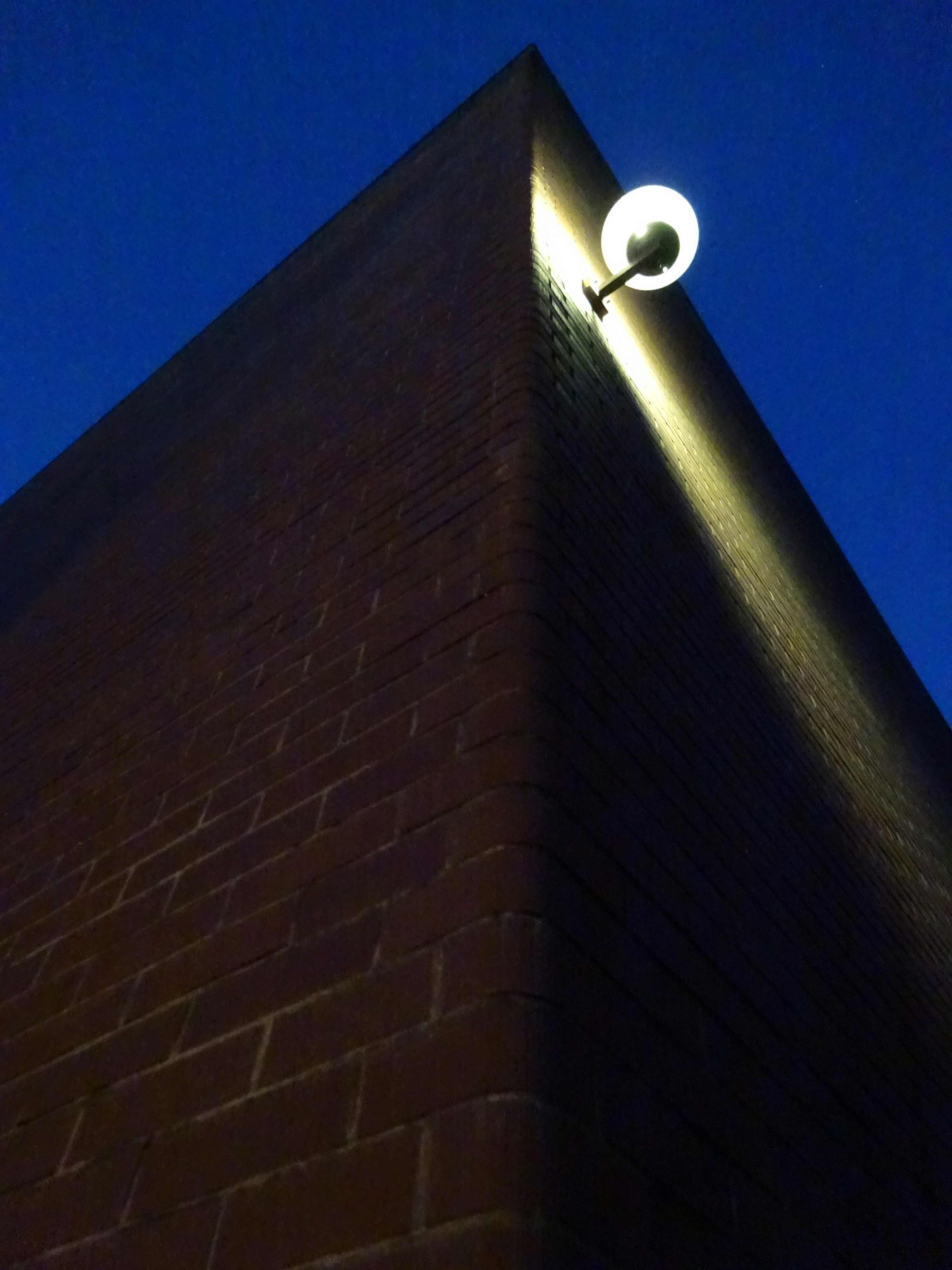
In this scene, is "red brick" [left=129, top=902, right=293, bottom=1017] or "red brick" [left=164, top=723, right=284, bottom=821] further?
"red brick" [left=164, top=723, right=284, bottom=821]

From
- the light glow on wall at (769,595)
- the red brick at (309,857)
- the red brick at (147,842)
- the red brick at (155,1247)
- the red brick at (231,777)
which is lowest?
the red brick at (155,1247)

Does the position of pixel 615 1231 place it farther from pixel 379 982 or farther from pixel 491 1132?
pixel 379 982

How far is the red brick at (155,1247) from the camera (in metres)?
1.26

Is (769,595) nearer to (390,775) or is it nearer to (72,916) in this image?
(390,775)

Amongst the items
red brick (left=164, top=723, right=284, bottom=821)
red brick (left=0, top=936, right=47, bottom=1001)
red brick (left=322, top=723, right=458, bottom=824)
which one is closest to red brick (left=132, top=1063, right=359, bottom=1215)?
red brick (left=322, top=723, right=458, bottom=824)

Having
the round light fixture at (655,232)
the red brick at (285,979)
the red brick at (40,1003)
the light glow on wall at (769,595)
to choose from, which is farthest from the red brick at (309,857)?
the round light fixture at (655,232)

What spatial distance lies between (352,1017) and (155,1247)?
0.41 m

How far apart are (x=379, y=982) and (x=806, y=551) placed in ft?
21.0

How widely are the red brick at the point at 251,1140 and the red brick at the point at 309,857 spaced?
1.32 ft

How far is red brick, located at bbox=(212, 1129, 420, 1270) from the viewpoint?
111 cm

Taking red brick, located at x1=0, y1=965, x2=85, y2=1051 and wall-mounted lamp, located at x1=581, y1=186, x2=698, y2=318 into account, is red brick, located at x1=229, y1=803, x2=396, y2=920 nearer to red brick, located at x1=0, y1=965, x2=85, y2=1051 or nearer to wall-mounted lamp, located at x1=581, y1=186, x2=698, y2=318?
red brick, located at x1=0, y1=965, x2=85, y2=1051

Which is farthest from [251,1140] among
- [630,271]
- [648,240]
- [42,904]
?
[648,240]

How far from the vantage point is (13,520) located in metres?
7.86

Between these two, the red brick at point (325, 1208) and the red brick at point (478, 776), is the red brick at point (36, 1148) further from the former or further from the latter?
the red brick at point (478, 776)
